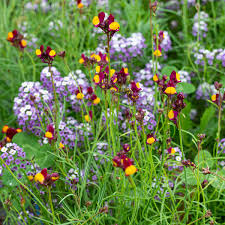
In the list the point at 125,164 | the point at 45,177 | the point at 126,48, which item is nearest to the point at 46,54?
the point at 45,177

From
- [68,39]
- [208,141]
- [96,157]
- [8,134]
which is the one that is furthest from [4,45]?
[208,141]

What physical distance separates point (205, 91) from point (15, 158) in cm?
141

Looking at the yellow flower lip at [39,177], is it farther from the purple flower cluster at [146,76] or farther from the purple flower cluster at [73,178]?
the purple flower cluster at [146,76]

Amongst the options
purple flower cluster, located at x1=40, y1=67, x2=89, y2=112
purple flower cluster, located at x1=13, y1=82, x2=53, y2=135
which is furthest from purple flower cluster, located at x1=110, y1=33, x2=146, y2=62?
purple flower cluster, located at x1=13, y1=82, x2=53, y2=135

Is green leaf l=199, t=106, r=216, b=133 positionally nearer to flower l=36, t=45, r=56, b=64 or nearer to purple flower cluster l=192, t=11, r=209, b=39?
purple flower cluster l=192, t=11, r=209, b=39

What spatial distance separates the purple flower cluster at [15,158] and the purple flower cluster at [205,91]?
4.21ft

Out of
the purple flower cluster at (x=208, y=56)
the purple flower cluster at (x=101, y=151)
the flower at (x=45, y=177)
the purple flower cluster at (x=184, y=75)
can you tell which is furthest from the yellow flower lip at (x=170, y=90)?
the purple flower cluster at (x=208, y=56)

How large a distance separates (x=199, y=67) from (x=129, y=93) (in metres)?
1.39

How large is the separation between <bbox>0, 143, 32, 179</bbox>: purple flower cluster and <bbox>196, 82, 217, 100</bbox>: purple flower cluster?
4.21 feet

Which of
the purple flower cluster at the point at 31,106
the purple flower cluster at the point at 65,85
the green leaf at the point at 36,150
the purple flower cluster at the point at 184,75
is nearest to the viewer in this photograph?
the green leaf at the point at 36,150

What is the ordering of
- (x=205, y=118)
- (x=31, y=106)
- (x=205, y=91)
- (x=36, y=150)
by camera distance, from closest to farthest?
(x=36, y=150)
(x=31, y=106)
(x=205, y=118)
(x=205, y=91)

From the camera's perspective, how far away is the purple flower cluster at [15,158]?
5.32ft

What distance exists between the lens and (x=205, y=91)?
2.38 m

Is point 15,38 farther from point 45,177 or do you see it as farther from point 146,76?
point 45,177
